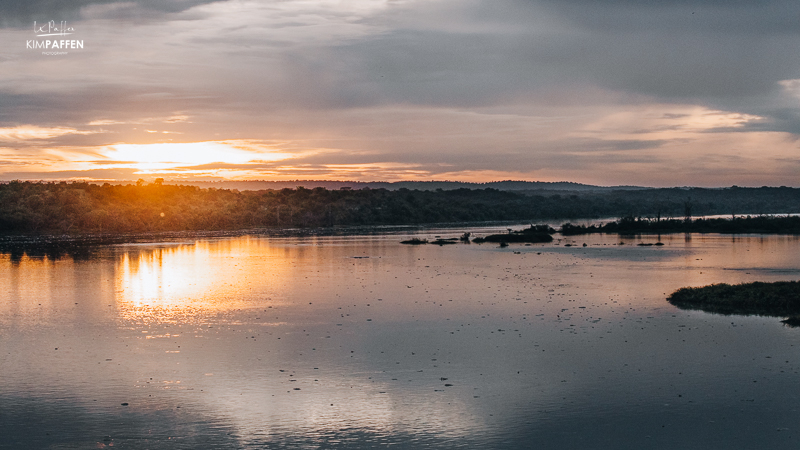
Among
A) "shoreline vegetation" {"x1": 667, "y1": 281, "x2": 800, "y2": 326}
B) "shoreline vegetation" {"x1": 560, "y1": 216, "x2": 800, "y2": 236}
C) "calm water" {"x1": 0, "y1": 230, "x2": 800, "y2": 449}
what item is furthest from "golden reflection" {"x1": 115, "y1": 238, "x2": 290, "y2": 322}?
"shoreline vegetation" {"x1": 560, "y1": 216, "x2": 800, "y2": 236}

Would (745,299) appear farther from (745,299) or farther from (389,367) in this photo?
(389,367)

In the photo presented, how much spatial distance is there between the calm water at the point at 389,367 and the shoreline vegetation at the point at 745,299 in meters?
1.38

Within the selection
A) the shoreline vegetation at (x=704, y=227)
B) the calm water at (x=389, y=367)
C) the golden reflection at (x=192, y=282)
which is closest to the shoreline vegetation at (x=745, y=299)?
the calm water at (x=389, y=367)

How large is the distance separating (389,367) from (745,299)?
18.2m

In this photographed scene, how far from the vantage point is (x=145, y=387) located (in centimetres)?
1708

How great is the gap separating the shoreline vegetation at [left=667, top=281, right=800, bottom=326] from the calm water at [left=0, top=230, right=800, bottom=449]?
1378mm

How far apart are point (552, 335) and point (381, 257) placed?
3570 centimetres

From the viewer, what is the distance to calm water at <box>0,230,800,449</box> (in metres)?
13.8

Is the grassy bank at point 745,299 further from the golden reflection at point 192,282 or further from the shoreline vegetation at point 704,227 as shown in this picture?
the shoreline vegetation at point 704,227

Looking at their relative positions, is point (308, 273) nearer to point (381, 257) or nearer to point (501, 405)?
point (381, 257)

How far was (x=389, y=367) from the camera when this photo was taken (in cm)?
1891

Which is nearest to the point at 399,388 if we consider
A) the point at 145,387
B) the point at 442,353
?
the point at 442,353

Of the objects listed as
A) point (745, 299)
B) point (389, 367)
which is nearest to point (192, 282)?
point (389, 367)

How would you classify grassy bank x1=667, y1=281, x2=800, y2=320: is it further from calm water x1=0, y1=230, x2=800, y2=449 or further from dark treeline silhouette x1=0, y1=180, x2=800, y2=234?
dark treeline silhouette x1=0, y1=180, x2=800, y2=234
